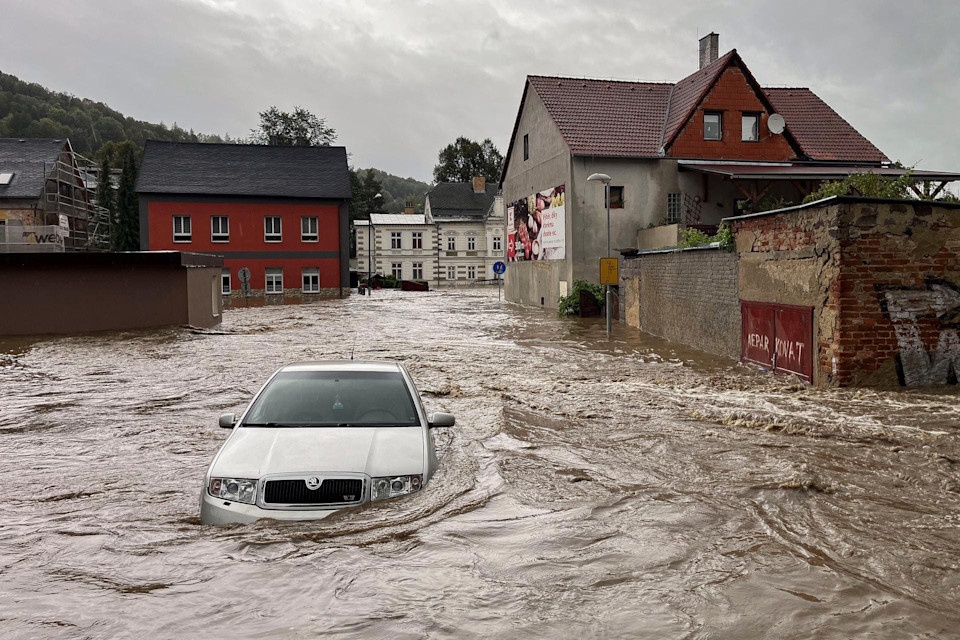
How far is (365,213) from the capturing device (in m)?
97.7

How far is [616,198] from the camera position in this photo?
34500 millimetres

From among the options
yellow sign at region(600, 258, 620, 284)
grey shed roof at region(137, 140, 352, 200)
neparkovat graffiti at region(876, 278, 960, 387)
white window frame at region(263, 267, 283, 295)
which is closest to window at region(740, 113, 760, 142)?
yellow sign at region(600, 258, 620, 284)

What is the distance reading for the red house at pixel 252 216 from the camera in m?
48.8

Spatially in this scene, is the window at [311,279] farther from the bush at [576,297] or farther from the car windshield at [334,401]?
the car windshield at [334,401]

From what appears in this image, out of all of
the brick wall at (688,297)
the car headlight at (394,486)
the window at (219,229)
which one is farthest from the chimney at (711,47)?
the car headlight at (394,486)

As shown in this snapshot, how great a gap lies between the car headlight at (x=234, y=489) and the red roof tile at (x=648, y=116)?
1154 inches

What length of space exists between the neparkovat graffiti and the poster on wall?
2241cm

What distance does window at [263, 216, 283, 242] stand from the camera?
49938mm

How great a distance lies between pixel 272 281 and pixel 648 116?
25411 millimetres

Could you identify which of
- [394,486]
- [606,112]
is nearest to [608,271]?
[606,112]

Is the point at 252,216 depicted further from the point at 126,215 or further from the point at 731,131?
the point at 731,131

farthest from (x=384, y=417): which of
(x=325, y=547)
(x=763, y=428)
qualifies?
(x=763, y=428)

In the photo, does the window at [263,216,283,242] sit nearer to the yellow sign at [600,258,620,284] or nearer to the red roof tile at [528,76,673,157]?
the red roof tile at [528,76,673,157]

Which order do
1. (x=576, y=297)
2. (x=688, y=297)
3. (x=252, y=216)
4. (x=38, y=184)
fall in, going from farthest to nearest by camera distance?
(x=38, y=184) → (x=252, y=216) → (x=576, y=297) → (x=688, y=297)
